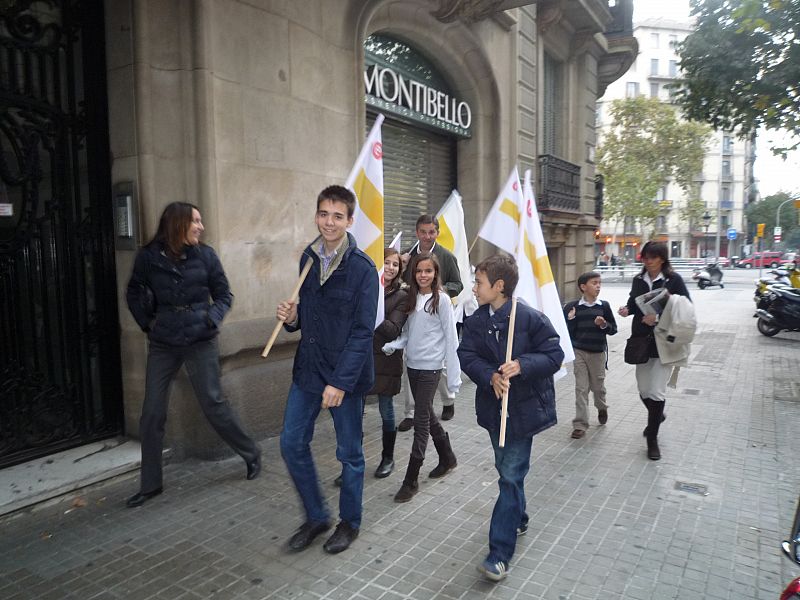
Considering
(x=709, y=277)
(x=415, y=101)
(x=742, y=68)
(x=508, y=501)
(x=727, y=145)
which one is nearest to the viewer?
(x=508, y=501)

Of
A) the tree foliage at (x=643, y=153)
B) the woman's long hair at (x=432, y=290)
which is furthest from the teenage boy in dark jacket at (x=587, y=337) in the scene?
the tree foliage at (x=643, y=153)

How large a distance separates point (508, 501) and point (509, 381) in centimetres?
64

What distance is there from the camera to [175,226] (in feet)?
13.4

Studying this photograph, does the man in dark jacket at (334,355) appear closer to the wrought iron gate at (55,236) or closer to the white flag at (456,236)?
the wrought iron gate at (55,236)

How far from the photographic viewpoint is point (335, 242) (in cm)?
342

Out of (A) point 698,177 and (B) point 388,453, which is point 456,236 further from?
(A) point 698,177

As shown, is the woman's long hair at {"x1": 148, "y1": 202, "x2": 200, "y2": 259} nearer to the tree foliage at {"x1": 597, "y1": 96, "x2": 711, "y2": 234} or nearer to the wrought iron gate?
the wrought iron gate

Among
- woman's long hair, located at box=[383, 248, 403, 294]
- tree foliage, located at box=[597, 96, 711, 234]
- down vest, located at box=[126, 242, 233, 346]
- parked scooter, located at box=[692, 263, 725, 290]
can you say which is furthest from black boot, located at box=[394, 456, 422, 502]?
tree foliage, located at box=[597, 96, 711, 234]

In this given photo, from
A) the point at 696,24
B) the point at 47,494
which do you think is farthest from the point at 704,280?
the point at 47,494

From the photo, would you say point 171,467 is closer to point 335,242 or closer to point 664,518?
point 335,242

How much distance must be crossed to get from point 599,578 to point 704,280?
1118 inches

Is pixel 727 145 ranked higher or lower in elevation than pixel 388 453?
higher

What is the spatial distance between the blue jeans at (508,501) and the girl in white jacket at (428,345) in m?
1.19

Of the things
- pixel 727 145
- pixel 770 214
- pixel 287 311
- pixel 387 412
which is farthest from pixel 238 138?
pixel 770 214
